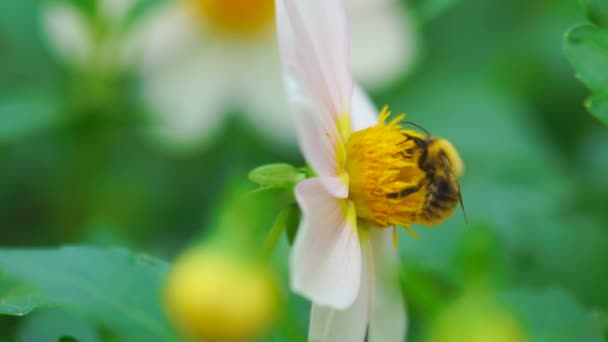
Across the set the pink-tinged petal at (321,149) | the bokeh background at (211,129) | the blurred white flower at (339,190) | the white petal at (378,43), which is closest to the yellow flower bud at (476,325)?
the blurred white flower at (339,190)

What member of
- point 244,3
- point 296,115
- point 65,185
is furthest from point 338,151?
point 244,3

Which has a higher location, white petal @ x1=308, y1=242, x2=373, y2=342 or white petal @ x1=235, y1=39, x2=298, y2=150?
white petal @ x1=235, y1=39, x2=298, y2=150

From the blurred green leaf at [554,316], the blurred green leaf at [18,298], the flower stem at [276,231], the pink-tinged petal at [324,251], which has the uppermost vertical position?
the blurred green leaf at [18,298]

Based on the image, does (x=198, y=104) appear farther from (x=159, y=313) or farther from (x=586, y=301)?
(x=159, y=313)

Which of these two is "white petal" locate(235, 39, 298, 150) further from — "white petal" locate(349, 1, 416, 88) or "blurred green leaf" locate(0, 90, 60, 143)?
"blurred green leaf" locate(0, 90, 60, 143)

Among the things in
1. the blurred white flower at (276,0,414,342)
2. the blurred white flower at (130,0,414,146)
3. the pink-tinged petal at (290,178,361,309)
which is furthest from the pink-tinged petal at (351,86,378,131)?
the blurred white flower at (130,0,414,146)

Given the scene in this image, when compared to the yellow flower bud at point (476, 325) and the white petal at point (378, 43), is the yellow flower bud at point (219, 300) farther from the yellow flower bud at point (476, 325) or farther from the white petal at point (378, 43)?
the white petal at point (378, 43)
